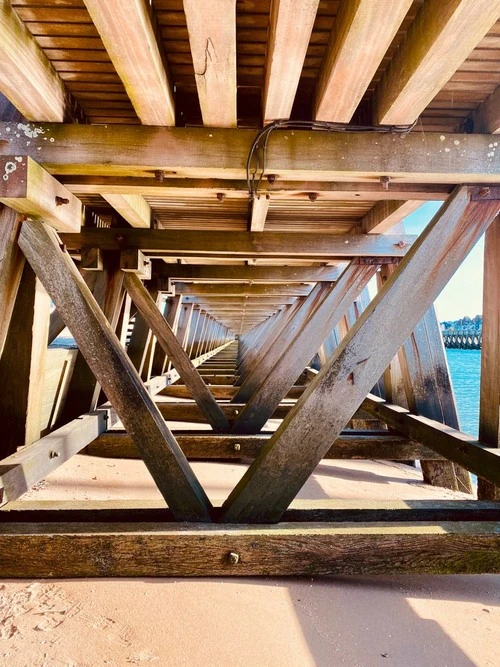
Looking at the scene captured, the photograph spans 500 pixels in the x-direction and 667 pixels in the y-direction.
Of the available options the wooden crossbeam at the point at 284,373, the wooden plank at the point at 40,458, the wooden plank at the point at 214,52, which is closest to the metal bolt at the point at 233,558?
the wooden plank at the point at 40,458

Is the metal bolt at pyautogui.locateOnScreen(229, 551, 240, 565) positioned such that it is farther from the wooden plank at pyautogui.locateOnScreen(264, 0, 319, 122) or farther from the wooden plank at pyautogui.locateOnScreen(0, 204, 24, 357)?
the wooden plank at pyautogui.locateOnScreen(264, 0, 319, 122)

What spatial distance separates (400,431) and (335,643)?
277 centimetres

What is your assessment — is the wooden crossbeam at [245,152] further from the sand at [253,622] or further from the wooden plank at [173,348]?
the wooden plank at [173,348]

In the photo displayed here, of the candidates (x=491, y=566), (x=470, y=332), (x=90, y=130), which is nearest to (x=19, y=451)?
(x=90, y=130)

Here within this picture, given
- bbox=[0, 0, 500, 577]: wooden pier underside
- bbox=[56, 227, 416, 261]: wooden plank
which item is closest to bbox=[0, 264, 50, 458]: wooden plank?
bbox=[0, 0, 500, 577]: wooden pier underside

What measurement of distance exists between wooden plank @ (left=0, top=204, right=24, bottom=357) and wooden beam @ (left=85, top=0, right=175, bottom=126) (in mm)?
849

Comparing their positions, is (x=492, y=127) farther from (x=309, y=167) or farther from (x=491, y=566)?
(x=491, y=566)

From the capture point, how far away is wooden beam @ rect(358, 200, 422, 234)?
3.57 m

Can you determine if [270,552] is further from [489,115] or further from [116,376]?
[489,115]

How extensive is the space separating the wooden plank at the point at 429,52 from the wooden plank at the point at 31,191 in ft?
5.54

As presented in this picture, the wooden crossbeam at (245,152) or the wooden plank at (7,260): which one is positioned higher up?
the wooden crossbeam at (245,152)

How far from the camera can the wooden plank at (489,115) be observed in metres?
2.27

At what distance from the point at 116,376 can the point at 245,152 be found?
1.28 meters

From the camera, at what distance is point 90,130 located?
7.47ft
